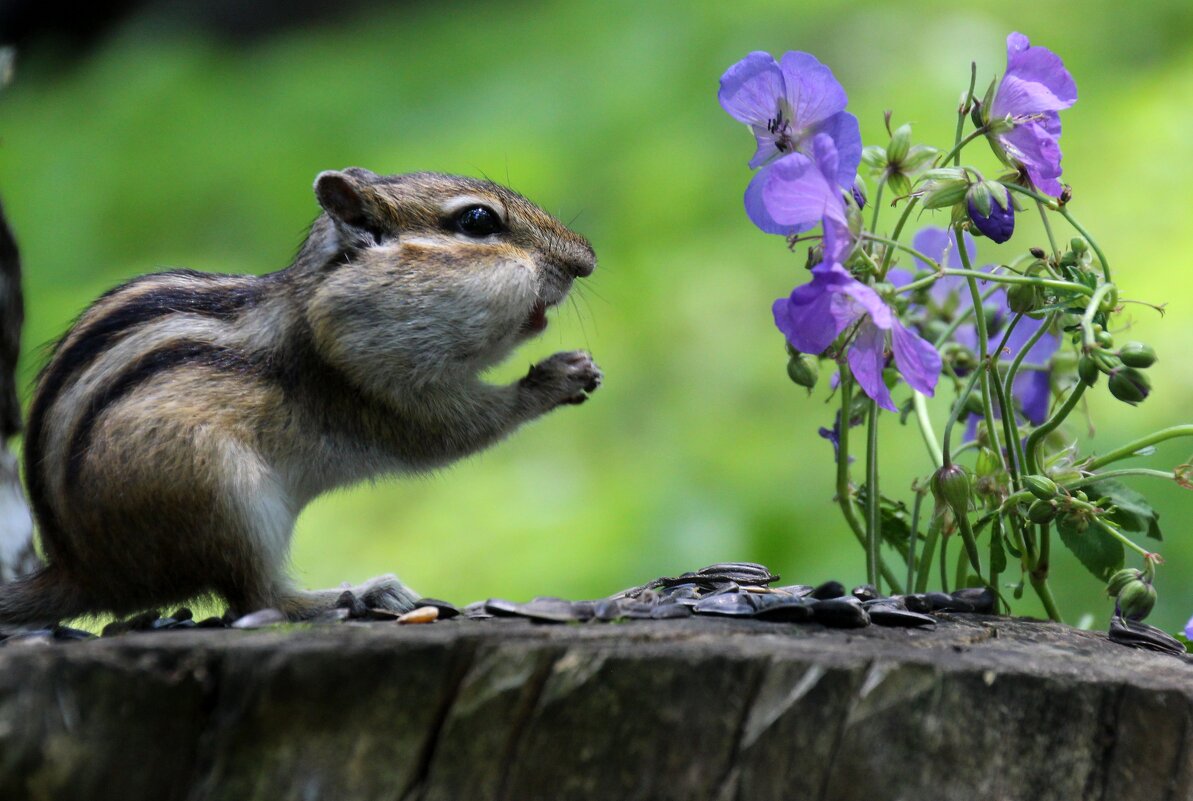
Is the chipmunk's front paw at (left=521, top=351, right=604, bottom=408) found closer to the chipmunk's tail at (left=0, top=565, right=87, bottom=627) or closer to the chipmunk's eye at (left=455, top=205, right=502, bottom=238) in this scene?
the chipmunk's eye at (left=455, top=205, right=502, bottom=238)

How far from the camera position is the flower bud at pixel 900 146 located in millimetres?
2172

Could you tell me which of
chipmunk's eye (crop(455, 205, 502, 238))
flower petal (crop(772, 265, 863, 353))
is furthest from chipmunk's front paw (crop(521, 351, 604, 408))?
flower petal (crop(772, 265, 863, 353))

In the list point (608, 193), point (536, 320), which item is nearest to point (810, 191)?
point (536, 320)

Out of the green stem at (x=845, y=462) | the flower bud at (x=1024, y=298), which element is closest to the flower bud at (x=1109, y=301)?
the flower bud at (x=1024, y=298)

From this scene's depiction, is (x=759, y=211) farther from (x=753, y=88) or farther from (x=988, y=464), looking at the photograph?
(x=988, y=464)

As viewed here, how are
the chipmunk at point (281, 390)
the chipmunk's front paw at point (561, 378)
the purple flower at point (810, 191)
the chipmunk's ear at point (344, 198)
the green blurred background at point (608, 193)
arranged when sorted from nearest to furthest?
the purple flower at point (810, 191) → the chipmunk at point (281, 390) → the chipmunk's ear at point (344, 198) → the chipmunk's front paw at point (561, 378) → the green blurred background at point (608, 193)

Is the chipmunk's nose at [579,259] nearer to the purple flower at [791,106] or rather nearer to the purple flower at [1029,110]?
the purple flower at [791,106]

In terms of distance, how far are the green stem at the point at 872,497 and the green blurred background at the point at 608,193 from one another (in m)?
0.91

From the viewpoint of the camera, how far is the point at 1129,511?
6.98ft

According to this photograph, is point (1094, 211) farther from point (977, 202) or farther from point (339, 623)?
point (339, 623)

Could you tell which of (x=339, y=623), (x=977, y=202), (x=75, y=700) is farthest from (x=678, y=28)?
(x=75, y=700)

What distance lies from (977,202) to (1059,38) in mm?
4097

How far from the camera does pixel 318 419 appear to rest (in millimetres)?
2576

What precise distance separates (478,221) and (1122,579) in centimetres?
147
